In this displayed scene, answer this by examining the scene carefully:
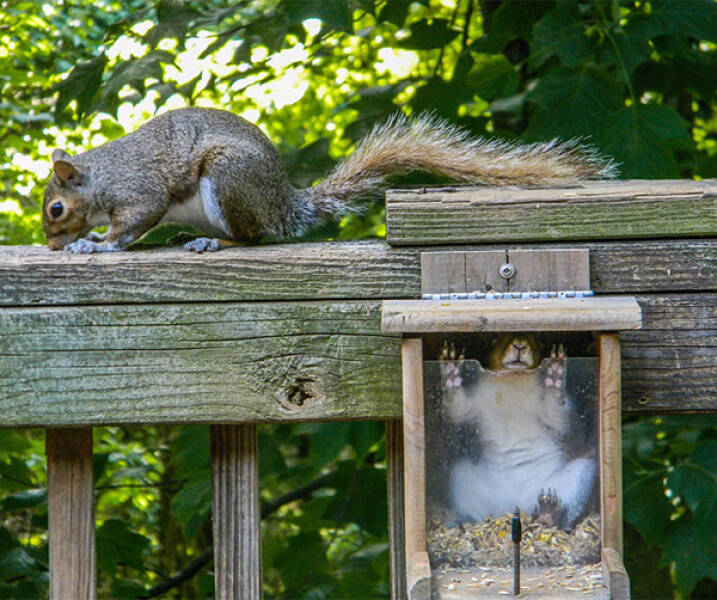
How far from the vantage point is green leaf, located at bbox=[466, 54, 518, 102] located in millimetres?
2439

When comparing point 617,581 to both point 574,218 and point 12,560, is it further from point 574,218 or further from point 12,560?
point 12,560

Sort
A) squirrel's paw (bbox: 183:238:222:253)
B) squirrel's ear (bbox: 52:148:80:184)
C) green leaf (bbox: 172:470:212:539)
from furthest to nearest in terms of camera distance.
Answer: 1. green leaf (bbox: 172:470:212:539)
2. squirrel's ear (bbox: 52:148:80:184)
3. squirrel's paw (bbox: 183:238:222:253)

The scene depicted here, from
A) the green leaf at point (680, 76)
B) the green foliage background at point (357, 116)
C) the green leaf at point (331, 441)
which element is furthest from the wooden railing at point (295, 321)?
the green leaf at point (680, 76)

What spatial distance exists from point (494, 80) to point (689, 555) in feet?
4.00

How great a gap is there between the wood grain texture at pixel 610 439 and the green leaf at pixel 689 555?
1.12 m

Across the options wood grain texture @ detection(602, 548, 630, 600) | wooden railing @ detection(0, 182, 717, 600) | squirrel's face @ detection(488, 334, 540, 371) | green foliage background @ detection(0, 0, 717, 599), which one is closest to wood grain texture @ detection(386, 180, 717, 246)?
wooden railing @ detection(0, 182, 717, 600)

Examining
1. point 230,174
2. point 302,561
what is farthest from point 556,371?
point 302,561

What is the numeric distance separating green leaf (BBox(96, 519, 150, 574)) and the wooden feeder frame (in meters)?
1.35

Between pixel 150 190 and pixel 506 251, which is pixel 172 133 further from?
pixel 506 251

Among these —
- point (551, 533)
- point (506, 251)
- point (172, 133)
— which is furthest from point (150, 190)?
point (551, 533)

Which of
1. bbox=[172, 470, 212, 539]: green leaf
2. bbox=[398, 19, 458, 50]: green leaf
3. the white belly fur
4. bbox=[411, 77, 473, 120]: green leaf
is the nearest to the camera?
the white belly fur

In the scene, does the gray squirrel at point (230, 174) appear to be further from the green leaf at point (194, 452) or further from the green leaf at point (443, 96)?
the green leaf at point (194, 452)

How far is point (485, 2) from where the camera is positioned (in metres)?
2.83

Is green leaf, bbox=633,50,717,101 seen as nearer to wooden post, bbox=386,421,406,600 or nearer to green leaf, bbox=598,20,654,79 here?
green leaf, bbox=598,20,654,79
